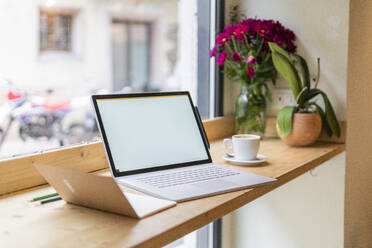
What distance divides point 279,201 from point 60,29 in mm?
5253

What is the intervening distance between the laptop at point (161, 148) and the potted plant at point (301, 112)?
0.48 m

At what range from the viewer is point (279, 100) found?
1.95 metres

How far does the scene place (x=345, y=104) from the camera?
181cm

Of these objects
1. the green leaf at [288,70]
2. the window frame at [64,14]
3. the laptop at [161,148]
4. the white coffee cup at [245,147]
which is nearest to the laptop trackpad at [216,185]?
the laptop at [161,148]

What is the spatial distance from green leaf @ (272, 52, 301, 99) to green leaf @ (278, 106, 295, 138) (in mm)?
87

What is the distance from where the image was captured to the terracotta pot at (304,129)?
1.69 metres

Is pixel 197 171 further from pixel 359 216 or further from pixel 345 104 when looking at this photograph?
pixel 359 216

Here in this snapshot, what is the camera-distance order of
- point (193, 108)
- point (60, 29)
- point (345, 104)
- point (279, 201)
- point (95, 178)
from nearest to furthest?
point (95, 178) → point (193, 108) → point (345, 104) → point (279, 201) → point (60, 29)

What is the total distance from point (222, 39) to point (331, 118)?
0.54 metres

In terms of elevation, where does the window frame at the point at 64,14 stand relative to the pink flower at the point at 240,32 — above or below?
above

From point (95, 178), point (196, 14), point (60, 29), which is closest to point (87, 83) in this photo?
point (60, 29)

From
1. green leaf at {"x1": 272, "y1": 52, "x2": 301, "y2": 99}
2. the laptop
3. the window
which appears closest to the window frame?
the window

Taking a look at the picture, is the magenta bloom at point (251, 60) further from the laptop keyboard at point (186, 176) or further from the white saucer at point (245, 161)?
the laptop keyboard at point (186, 176)

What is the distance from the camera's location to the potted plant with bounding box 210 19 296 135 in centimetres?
179
